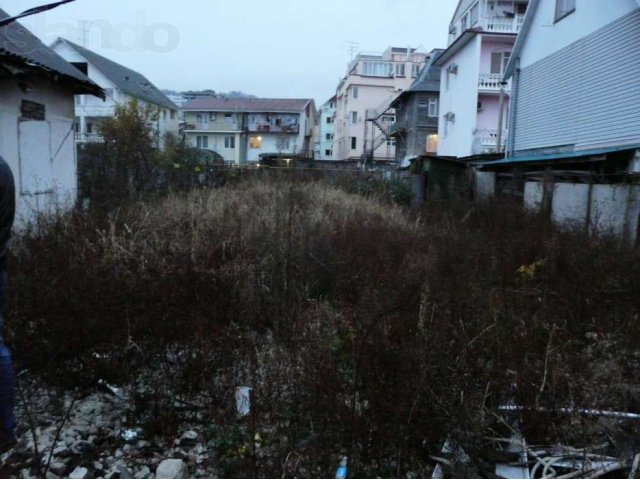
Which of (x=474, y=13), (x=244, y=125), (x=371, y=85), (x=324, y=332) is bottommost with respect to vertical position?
(x=324, y=332)

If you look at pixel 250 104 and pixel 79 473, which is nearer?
pixel 79 473

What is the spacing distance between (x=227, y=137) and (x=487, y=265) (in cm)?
5424

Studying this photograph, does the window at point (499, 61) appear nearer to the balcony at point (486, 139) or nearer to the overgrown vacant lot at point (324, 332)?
the balcony at point (486, 139)

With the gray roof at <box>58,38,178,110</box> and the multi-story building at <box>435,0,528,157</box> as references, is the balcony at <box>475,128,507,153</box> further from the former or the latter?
the gray roof at <box>58,38,178,110</box>

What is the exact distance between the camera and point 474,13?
29.1 metres

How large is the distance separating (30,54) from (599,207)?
1006cm

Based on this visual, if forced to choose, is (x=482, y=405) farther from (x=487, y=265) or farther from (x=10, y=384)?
(x=487, y=265)

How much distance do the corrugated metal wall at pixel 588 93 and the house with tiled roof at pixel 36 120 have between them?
38.7ft

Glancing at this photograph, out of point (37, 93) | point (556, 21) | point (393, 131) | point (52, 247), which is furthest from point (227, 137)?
point (52, 247)

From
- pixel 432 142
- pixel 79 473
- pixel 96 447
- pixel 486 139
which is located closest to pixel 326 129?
pixel 432 142

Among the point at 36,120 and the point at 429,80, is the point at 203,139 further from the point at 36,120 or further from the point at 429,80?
the point at 36,120

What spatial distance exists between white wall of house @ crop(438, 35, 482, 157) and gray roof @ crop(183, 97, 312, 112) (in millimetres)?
29648

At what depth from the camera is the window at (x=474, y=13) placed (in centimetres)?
2838

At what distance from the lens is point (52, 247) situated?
5527mm
